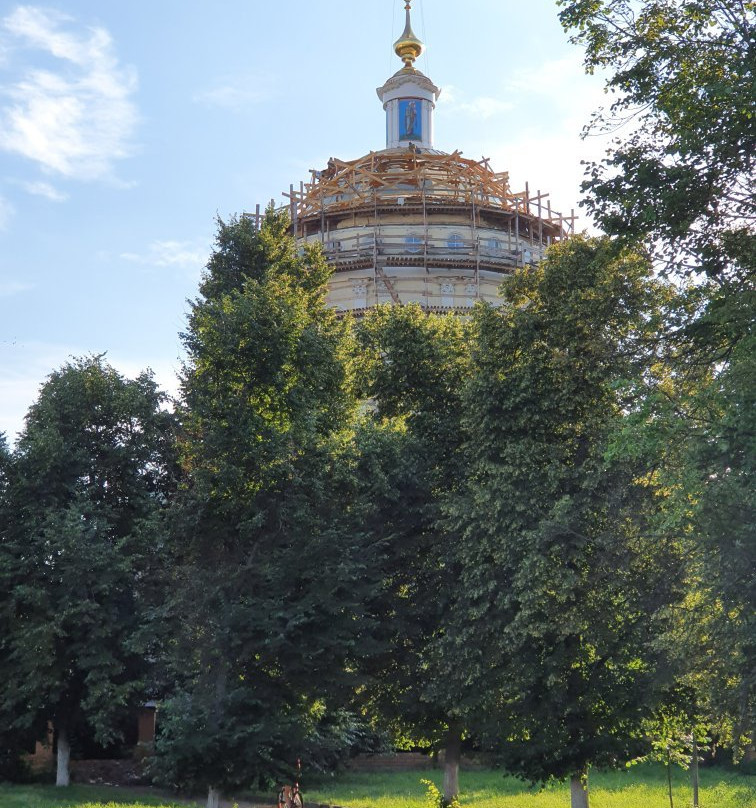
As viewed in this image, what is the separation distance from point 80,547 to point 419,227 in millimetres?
29690

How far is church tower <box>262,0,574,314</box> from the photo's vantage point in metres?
54.0

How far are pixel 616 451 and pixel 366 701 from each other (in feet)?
45.7

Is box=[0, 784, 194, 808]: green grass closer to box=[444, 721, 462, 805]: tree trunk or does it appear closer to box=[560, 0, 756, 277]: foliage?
box=[444, 721, 462, 805]: tree trunk

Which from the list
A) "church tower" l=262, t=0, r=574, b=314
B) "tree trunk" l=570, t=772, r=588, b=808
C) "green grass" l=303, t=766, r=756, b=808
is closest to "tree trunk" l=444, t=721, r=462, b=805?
"green grass" l=303, t=766, r=756, b=808

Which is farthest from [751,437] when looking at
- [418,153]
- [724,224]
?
[418,153]

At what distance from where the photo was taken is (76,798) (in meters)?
31.4

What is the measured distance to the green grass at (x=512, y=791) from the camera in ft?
106

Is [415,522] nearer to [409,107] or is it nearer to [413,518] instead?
[413,518]

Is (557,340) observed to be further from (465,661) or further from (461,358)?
(465,661)

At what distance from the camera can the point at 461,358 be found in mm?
30141

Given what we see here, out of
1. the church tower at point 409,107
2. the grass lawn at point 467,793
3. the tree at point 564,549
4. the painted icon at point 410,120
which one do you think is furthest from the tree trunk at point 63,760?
the painted icon at point 410,120

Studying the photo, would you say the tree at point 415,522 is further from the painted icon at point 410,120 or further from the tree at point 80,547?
the painted icon at point 410,120

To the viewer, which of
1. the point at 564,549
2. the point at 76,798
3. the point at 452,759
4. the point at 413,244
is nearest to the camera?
the point at 564,549

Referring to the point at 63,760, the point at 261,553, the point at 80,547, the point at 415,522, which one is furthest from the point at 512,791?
the point at 80,547
